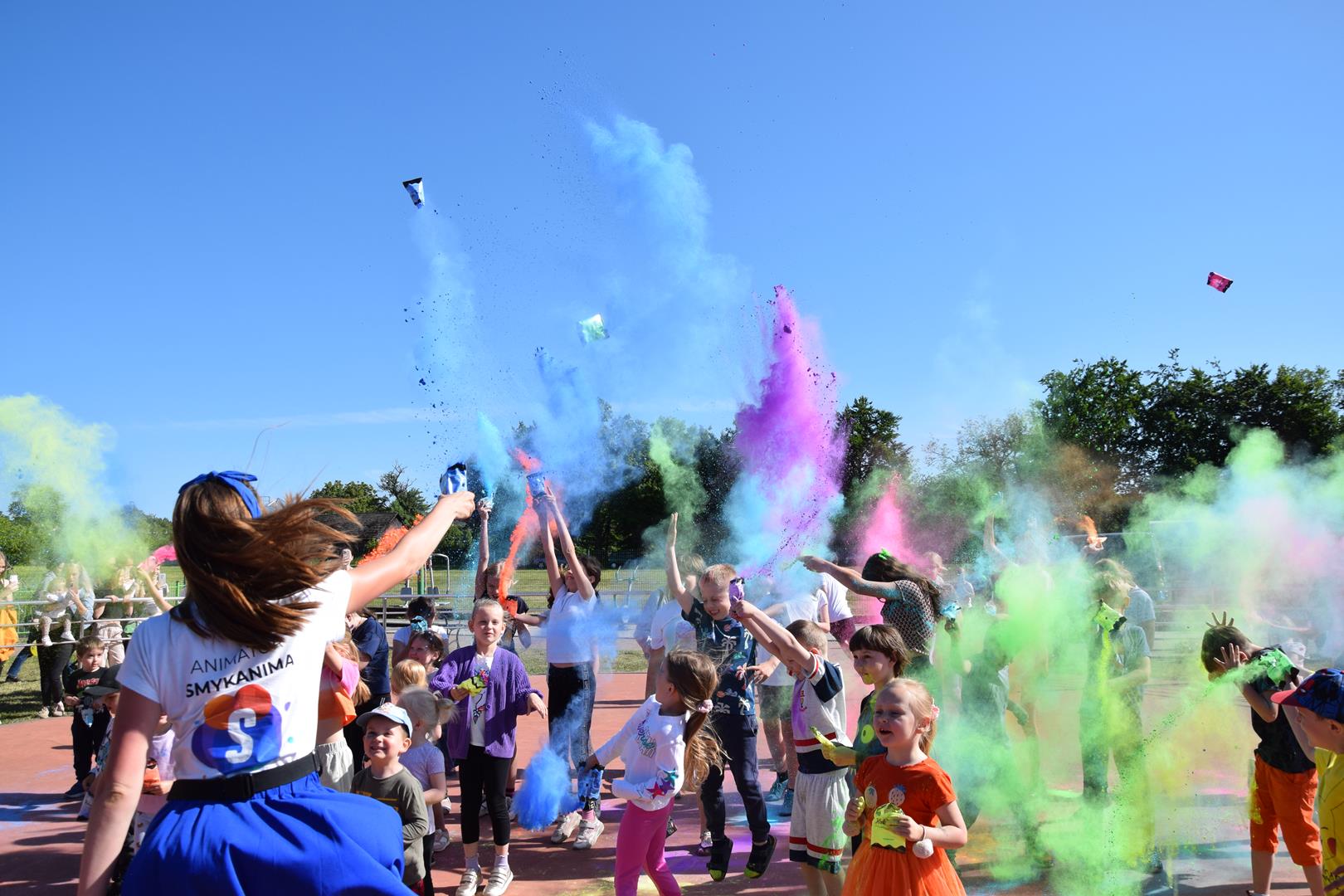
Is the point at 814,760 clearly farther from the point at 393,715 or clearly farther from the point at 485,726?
the point at 393,715

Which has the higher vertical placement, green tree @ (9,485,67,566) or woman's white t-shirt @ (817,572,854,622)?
green tree @ (9,485,67,566)

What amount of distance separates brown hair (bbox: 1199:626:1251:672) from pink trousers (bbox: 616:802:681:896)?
288cm

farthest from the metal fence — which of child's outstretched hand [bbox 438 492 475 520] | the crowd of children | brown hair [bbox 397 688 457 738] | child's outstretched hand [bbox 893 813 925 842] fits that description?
child's outstretched hand [bbox 438 492 475 520]

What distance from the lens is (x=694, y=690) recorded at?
177 inches

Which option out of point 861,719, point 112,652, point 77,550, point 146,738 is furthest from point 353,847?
point 77,550

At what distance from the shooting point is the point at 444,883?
528cm

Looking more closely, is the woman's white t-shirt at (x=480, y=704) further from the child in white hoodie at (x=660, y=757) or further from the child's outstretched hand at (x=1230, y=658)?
the child's outstretched hand at (x=1230, y=658)

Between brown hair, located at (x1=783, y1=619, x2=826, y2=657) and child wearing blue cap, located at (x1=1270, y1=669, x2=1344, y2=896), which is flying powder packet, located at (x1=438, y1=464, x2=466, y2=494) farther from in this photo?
child wearing blue cap, located at (x1=1270, y1=669, x2=1344, y2=896)

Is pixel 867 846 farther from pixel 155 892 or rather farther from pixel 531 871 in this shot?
pixel 531 871

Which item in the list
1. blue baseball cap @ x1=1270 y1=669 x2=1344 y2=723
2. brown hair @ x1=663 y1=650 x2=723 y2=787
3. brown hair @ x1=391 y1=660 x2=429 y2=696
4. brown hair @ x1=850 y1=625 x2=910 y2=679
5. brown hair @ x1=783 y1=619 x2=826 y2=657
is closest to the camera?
blue baseball cap @ x1=1270 y1=669 x2=1344 y2=723

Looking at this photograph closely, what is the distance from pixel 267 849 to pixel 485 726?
328 cm

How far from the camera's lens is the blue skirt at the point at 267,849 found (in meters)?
1.94

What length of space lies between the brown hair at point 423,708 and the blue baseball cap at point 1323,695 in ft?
13.5

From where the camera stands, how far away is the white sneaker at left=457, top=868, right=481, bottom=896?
4992 mm
